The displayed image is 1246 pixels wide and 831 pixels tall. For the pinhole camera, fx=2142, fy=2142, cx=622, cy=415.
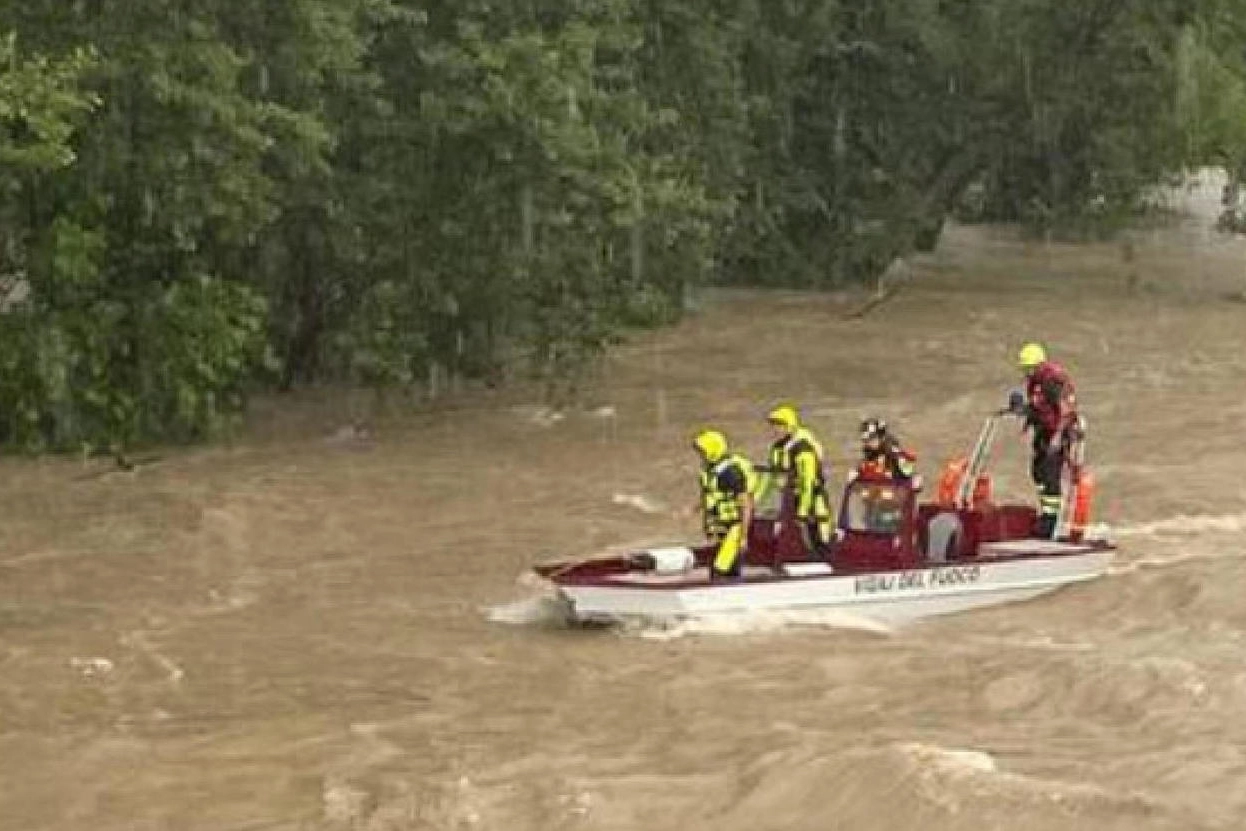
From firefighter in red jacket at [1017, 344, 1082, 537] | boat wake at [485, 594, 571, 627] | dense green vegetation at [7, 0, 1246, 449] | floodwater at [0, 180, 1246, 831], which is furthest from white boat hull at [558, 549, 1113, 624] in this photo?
dense green vegetation at [7, 0, 1246, 449]

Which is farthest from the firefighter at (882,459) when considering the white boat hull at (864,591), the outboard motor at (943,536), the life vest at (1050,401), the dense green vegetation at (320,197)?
the dense green vegetation at (320,197)

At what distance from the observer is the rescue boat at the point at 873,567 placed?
53.9ft

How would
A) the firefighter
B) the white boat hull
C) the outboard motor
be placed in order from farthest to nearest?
the outboard motor
the firefighter
the white boat hull

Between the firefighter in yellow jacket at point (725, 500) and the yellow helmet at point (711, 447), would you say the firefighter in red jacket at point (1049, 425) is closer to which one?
the firefighter in yellow jacket at point (725, 500)

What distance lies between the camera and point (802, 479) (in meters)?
16.8

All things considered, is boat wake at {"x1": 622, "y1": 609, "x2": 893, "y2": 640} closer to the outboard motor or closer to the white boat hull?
the white boat hull

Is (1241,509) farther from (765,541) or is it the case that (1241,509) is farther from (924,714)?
(924,714)

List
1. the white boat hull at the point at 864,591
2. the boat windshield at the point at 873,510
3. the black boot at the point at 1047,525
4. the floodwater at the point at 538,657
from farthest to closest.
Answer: the black boot at the point at 1047,525
the boat windshield at the point at 873,510
the white boat hull at the point at 864,591
the floodwater at the point at 538,657

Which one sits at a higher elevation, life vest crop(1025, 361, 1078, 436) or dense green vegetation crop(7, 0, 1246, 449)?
dense green vegetation crop(7, 0, 1246, 449)

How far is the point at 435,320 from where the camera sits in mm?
27641

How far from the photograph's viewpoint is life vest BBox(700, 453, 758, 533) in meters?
16.5

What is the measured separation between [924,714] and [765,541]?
3552mm

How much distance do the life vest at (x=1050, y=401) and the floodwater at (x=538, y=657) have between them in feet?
4.54

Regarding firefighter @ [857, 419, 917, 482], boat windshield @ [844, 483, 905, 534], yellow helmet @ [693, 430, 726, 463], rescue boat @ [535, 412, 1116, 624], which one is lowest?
rescue boat @ [535, 412, 1116, 624]
